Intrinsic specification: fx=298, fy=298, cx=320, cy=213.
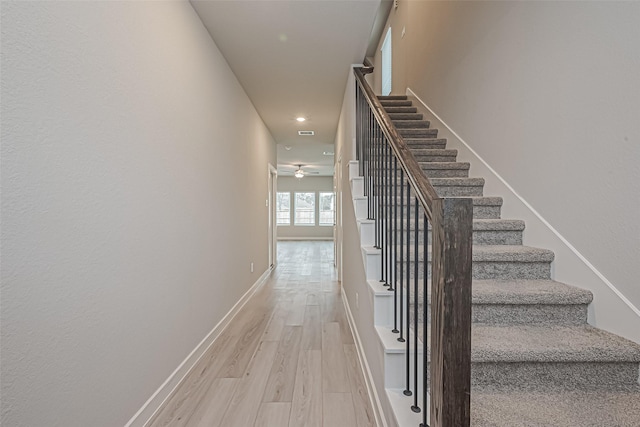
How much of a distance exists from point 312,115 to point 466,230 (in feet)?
14.1

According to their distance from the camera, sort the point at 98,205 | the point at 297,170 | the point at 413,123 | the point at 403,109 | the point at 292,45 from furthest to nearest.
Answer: the point at 297,170 < the point at 403,109 < the point at 413,123 < the point at 292,45 < the point at 98,205

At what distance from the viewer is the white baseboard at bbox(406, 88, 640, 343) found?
1.38 metres

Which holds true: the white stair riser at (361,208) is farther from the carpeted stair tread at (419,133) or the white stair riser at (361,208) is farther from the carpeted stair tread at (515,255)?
the carpeted stair tread at (419,133)

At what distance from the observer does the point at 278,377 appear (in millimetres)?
2086

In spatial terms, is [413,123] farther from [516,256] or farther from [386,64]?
[386,64]

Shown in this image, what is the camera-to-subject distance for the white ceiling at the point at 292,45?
7.34 ft

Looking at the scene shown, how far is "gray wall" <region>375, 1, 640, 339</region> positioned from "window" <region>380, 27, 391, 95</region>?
3310 mm

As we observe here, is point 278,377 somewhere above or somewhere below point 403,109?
below

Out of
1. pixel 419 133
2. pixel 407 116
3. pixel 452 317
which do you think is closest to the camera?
pixel 452 317

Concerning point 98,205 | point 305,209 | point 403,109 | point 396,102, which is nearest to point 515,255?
point 98,205

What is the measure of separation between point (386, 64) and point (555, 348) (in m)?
6.23

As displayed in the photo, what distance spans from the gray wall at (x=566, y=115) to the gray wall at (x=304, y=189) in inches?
375

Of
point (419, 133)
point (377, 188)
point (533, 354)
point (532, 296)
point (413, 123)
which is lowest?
point (533, 354)

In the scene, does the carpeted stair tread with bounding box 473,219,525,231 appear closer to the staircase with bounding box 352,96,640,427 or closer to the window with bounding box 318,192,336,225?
the staircase with bounding box 352,96,640,427
